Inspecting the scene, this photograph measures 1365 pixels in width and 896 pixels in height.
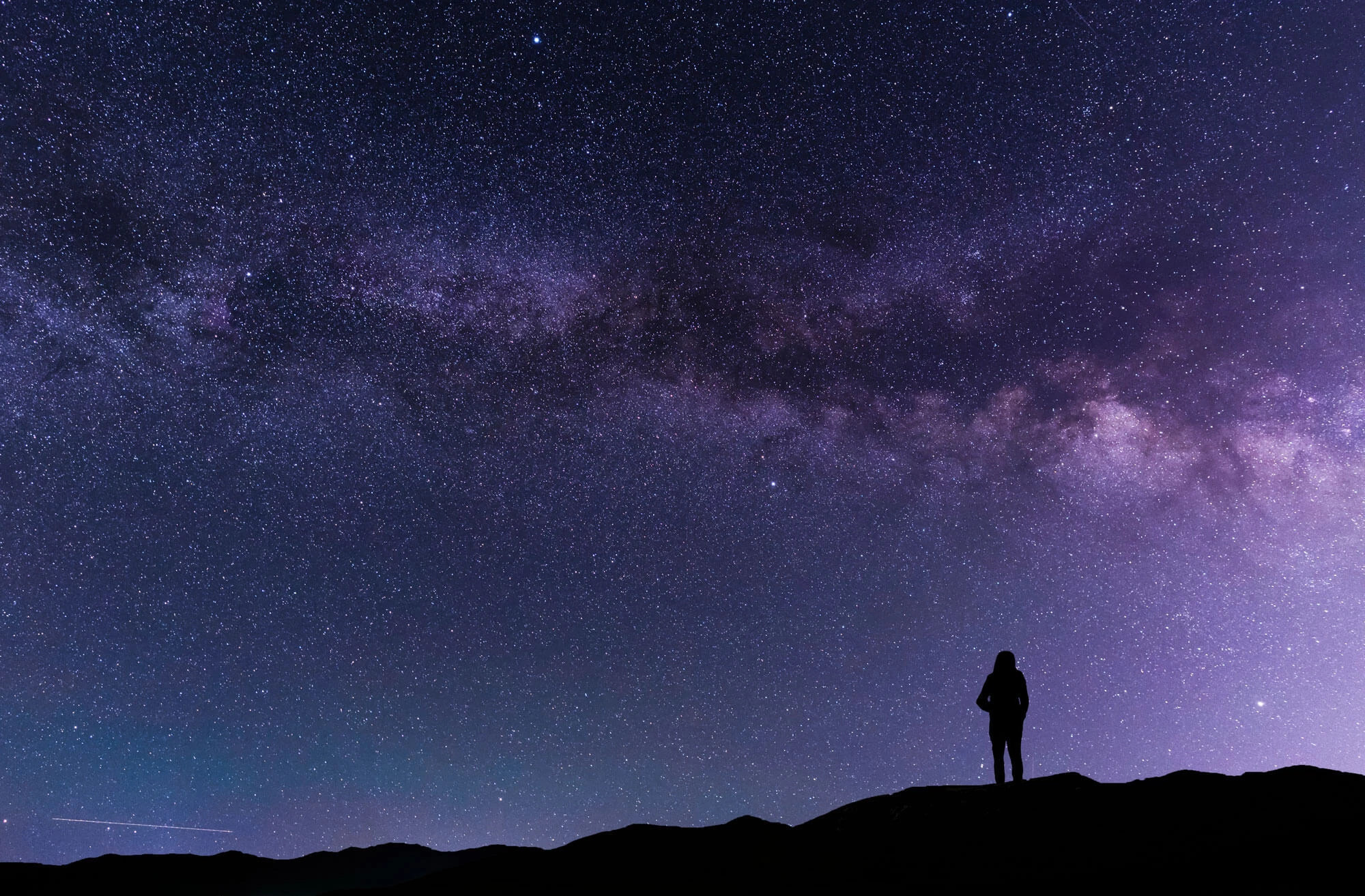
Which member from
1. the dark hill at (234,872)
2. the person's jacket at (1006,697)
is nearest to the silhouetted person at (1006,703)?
the person's jacket at (1006,697)

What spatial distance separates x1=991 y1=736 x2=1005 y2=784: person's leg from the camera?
11453 mm

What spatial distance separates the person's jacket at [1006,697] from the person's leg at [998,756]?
0.39 meters

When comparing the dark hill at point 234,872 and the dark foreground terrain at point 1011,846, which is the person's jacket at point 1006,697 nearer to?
the dark foreground terrain at point 1011,846

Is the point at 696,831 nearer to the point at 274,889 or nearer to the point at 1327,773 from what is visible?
the point at 1327,773

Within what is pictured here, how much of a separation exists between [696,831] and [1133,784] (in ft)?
27.1

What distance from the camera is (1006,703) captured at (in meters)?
11.2

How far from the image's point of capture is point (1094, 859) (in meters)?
9.50

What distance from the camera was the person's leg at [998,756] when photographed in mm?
11453

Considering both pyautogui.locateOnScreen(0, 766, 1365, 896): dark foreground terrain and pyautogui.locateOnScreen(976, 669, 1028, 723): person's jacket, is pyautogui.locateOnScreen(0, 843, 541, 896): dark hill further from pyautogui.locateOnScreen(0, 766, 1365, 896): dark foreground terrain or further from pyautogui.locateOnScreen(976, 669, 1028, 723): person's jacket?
pyautogui.locateOnScreen(976, 669, 1028, 723): person's jacket

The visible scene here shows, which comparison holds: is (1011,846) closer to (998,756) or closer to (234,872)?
(998,756)

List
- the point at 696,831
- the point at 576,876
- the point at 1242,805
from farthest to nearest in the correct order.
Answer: the point at 696,831 < the point at 576,876 < the point at 1242,805

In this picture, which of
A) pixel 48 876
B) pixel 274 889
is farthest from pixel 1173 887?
pixel 48 876

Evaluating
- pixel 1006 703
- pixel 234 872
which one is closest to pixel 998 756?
pixel 1006 703

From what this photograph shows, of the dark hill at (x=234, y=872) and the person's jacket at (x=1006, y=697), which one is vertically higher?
the person's jacket at (x=1006, y=697)
